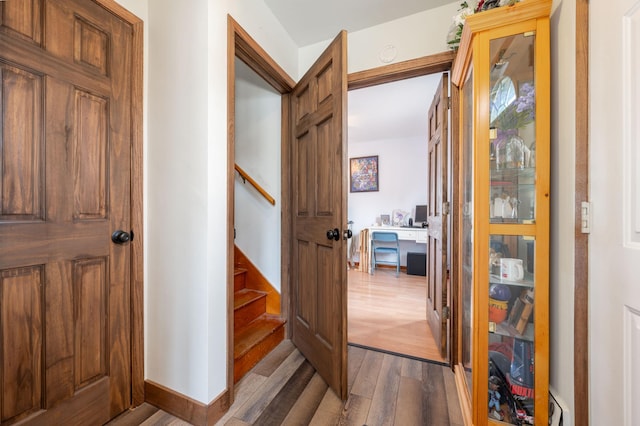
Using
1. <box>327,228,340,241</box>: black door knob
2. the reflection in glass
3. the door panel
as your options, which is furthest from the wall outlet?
<box>327,228,340,241</box>: black door knob

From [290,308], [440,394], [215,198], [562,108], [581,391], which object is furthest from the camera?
[290,308]

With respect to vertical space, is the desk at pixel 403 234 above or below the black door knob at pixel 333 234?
below

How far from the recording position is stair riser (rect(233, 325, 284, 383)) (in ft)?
5.14

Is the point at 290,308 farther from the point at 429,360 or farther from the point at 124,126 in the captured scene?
the point at 124,126

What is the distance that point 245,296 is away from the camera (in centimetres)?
209

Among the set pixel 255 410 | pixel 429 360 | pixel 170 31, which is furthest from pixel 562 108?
pixel 255 410

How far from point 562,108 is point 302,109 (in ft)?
4.77

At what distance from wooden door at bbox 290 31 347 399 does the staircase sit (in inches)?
7.3

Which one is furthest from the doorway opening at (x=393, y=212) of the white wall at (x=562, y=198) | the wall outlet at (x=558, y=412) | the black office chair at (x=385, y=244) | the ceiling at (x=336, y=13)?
the white wall at (x=562, y=198)

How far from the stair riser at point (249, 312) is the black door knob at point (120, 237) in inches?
35.5

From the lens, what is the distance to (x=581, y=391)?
0.87 metres

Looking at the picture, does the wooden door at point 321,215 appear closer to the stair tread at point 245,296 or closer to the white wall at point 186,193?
the stair tread at point 245,296

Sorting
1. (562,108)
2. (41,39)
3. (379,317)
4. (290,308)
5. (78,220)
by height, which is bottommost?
(379,317)

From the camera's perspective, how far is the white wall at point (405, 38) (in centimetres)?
168
